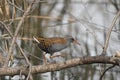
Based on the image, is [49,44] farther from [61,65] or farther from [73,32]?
[73,32]

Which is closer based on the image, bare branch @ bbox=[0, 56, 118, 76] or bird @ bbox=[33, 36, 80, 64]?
bare branch @ bbox=[0, 56, 118, 76]

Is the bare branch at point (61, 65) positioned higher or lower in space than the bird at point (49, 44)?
lower

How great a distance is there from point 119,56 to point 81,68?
→ 1.70 metres

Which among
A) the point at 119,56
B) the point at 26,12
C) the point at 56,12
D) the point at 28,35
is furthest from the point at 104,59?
the point at 56,12

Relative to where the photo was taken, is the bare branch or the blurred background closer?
the bare branch

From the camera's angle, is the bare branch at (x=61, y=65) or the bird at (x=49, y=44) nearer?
the bare branch at (x=61, y=65)

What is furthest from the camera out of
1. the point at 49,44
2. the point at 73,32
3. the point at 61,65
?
the point at 73,32

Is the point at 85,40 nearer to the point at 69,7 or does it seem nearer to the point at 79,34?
the point at 79,34

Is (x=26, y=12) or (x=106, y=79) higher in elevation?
(x=26, y=12)

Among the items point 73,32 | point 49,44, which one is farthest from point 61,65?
point 73,32

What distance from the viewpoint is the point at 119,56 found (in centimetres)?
197

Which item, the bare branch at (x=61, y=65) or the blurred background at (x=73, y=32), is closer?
the bare branch at (x=61, y=65)

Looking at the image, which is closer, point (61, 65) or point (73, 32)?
point (61, 65)

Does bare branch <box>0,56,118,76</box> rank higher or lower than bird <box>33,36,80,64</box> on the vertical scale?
lower
